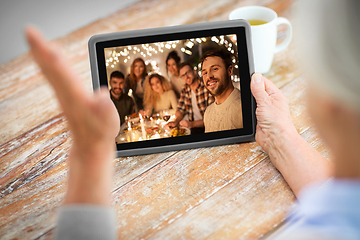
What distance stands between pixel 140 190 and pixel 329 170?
14.3 inches

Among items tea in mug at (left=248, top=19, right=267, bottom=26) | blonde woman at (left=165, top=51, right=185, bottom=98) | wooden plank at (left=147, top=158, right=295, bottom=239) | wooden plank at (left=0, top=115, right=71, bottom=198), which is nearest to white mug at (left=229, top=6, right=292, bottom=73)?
tea in mug at (left=248, top=19, right=267, bottom=26)

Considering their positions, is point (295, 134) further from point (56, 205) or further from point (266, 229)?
point (56, 205)

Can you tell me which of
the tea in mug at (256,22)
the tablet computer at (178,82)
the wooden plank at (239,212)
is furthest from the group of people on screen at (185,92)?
the tea in mug at (256,22)

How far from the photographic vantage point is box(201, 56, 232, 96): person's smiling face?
0.64 meters

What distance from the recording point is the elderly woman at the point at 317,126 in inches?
12.7

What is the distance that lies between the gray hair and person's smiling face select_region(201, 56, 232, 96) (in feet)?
0.98

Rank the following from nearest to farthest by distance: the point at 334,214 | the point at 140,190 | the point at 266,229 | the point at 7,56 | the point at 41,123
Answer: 1. the point at 334,214
2. the point at 266,229
3. the point at 140,190
4. the point at 41,123
5. the point at 7,56

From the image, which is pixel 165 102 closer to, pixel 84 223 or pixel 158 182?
pixel 158 182

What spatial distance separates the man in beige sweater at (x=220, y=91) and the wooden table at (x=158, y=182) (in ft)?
0.22

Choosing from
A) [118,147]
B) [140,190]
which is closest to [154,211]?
[140,190]

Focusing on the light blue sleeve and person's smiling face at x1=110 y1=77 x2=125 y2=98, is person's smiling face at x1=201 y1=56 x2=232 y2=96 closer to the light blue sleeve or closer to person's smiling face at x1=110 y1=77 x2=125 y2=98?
person's smiling face at x1=110 y1=77 x2=125 y2=98

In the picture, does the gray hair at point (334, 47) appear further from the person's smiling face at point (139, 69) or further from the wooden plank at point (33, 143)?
the wooden plank at point (33, 143)

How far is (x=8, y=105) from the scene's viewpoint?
2.89 feet

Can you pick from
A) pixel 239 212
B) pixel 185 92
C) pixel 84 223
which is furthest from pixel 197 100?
pixel 84 223
